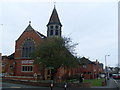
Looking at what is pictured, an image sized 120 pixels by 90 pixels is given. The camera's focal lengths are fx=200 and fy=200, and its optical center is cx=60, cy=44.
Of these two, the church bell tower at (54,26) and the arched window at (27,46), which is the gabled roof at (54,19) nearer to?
the church bell tower at (54,26)

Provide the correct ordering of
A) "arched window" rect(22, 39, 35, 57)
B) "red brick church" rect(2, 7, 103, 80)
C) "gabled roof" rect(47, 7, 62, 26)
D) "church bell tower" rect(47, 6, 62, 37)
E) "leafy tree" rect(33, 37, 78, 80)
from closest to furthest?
"leafy tree" rect(33, 37, 78, 80), "red brick church" rect(2, 7, 103, 80), "arched window" rect(22, 39, 35, 57), "church bell tower" rect(47, 6, 62, 37), "gabled roof" rect(47, 7, 62, 26)

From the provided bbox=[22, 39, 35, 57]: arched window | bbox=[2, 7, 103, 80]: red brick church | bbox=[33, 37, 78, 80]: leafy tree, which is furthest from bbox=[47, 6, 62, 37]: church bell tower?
bbox=[33, 37, 78, 80]: leafy tree

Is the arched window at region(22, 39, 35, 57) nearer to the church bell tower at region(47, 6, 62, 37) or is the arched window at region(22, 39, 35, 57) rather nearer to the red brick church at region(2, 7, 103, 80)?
the red brick church at region(2, 7, 103, 80)

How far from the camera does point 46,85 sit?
32.3m

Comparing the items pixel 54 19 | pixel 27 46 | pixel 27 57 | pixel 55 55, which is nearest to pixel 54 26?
pixel 54 19

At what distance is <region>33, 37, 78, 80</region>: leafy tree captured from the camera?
31406 millimetres

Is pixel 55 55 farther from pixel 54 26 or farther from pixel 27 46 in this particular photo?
pixel 54 26

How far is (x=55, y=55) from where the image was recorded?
31.5m

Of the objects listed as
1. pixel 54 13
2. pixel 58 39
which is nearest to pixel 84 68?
pixel 54 13

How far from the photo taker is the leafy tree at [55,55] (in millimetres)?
31406

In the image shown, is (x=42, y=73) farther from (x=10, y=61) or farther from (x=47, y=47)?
(x=47, y=47)

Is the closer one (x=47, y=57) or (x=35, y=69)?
(x=47, y=57)

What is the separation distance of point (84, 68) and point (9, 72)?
109 feet

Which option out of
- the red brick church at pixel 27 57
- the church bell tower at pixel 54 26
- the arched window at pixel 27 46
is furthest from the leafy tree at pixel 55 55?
the church bell tower at pixel 54 26
